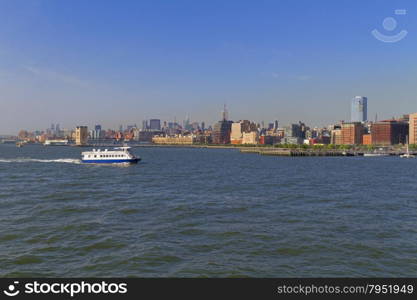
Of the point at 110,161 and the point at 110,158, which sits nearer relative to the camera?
the point at 110,161

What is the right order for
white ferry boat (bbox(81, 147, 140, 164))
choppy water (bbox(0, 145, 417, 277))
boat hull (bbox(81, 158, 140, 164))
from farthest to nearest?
white ferry boat (bbox(81, 147, 140, 164)), boat hull (bbox(81, 158, 140, 164)), choppy water (bbox(0, 145, 417, 277))

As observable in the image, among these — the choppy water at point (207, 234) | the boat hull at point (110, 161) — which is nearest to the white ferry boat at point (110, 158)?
the boat hull at point (110, 161)

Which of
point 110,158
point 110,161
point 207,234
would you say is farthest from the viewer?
point 110,158

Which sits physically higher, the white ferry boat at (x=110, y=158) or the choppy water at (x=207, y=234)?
the white ferry boat at (x=110, y=158)

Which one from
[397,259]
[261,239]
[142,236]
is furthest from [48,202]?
[397,259]

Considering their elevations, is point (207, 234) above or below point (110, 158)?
below

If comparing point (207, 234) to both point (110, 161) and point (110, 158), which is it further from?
point (110, 158)

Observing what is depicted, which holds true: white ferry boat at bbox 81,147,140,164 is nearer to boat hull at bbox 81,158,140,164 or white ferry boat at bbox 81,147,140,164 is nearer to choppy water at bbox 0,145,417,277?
boat hull at bbox 81,158,140,164

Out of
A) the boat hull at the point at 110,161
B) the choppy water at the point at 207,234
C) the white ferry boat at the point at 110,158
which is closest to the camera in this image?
the choppy water at the point at 207,234

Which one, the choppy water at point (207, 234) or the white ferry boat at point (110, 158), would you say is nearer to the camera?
the choppy water at point (207, 234)

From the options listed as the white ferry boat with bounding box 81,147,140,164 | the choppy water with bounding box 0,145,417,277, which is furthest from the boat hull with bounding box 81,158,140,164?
the choppy water with bounding box 0,145,417,277

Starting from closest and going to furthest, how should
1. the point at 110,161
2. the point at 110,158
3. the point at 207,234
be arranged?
the point at 207,234 < the point at 110,161 < the point at 110,158

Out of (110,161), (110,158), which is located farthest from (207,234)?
(110,158)

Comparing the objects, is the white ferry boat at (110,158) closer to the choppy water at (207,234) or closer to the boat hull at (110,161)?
the boat hull at (110,161)
